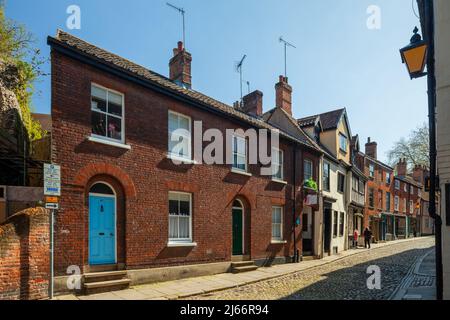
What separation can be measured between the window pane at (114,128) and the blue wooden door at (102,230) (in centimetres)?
207

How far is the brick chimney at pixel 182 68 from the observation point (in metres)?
16.9

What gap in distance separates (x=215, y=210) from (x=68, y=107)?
717cm

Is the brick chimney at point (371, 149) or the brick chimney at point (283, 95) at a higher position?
the brick chimney at point (283, 95)

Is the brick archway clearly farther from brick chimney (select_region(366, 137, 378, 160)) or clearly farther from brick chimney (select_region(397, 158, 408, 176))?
brick chimney (select_region(397, 158, 408, 176))

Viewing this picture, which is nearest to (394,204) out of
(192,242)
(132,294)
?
(192,242)

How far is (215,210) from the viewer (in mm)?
14422

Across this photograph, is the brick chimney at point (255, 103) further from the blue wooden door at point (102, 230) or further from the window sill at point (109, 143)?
the blue wooden door at point (102, 230)

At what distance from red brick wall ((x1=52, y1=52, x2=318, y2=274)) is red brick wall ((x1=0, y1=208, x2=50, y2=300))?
1.54 feet

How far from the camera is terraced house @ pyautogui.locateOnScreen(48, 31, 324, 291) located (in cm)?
984

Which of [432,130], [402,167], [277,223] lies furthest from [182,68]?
[402,167]

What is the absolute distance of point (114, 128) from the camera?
1127 cm

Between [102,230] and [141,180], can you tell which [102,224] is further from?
[141,180]

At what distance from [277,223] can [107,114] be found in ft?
36.9

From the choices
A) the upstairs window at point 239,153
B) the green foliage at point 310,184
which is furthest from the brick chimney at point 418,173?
the upstairs window at point 239,153
